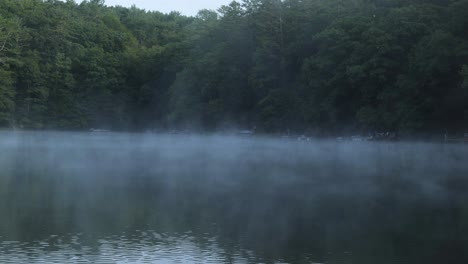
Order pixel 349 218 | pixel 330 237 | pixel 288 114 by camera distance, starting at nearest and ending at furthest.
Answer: pixel 330 237, pixel 349 218, pixel 288 114

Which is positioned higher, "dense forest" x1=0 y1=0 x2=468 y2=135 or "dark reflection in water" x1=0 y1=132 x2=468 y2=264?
"dense forest" x1=0 y1=0 x2=468 y2=135

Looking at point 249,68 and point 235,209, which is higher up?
point 249,68

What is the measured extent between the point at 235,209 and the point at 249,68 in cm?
4105

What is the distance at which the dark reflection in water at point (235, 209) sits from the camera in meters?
12.6

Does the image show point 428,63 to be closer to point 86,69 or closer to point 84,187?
point 84,187

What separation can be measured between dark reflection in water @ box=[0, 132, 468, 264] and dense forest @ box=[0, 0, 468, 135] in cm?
968

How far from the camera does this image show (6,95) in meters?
57.9

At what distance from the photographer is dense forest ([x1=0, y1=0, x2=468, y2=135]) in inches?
1634

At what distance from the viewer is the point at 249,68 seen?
2279 inches

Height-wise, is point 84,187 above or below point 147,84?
below

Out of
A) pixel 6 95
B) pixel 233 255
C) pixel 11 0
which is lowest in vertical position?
pixel 233 255

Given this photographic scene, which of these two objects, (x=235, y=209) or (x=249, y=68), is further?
(x=249, y=68)

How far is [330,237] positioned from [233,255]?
2.53 metres

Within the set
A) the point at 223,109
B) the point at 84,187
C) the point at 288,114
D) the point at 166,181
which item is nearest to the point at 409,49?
the point at 288,114
